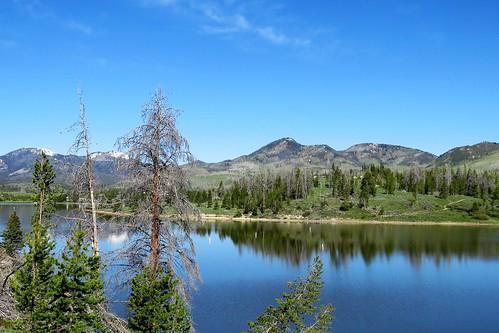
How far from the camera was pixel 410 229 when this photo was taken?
488ft

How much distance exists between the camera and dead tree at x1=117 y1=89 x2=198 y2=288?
19.4 m

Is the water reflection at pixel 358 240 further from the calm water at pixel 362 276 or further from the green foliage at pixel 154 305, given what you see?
the green foliage at pixel 154 305

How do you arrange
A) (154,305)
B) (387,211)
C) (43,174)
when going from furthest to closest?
(387,211), (43,174), (154,305)

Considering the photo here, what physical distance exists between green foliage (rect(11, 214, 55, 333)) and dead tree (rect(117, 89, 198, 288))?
3349 millimetres

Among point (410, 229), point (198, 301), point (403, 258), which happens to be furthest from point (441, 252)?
point (198, 301)

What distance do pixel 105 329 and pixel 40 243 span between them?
4.26 m

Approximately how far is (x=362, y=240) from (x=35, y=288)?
107 metres

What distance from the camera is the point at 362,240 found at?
118 metres

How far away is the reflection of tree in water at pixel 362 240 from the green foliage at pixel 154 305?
224ft

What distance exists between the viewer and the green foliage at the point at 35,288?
1698cm

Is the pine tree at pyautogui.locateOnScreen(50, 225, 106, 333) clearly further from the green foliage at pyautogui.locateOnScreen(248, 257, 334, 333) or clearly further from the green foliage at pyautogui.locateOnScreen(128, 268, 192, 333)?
the green foliage at pyautogui.locateOnScreen(248, 257, 334, 333)

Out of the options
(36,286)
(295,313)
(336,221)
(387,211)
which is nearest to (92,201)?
(36,286)

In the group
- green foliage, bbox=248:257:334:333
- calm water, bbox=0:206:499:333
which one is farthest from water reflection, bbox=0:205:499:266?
green foliage, bbox=248:257:334:333

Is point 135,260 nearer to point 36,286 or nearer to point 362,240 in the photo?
point 36,286
